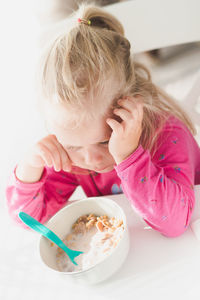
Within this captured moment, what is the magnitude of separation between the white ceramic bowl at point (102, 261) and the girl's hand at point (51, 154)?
0.46 ft

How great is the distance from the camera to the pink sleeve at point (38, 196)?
2.81 feet

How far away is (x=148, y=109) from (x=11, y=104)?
742mm

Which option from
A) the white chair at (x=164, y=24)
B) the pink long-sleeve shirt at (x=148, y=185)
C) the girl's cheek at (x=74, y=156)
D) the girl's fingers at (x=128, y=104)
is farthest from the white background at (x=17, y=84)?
the girl's fingers at (x=128, y=104)

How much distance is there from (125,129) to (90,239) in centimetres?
25

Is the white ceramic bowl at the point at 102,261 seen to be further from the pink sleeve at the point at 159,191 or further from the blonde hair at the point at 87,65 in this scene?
the blonde hair at the point at 87,65

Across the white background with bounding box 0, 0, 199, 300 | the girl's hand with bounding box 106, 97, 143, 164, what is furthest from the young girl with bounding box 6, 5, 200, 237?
Result: the white background with bounding box 0, 0, 199, 300

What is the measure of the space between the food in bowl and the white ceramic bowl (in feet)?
0.04

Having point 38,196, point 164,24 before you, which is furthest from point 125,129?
point 164,24

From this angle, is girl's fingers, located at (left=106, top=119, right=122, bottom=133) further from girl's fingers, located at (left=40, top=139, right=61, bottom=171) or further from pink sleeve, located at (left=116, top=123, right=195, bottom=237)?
girl's fingers, located at (left=40, top=139, right=61, bottom=171)

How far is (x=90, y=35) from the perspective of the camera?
667 millimetres

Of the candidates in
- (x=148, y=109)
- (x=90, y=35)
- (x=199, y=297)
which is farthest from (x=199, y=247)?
(x=90, y=35)

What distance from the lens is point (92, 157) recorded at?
0.73 metres

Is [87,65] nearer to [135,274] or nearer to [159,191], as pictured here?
[159,191]

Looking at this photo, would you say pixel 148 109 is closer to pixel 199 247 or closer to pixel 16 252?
pixel 199 247
